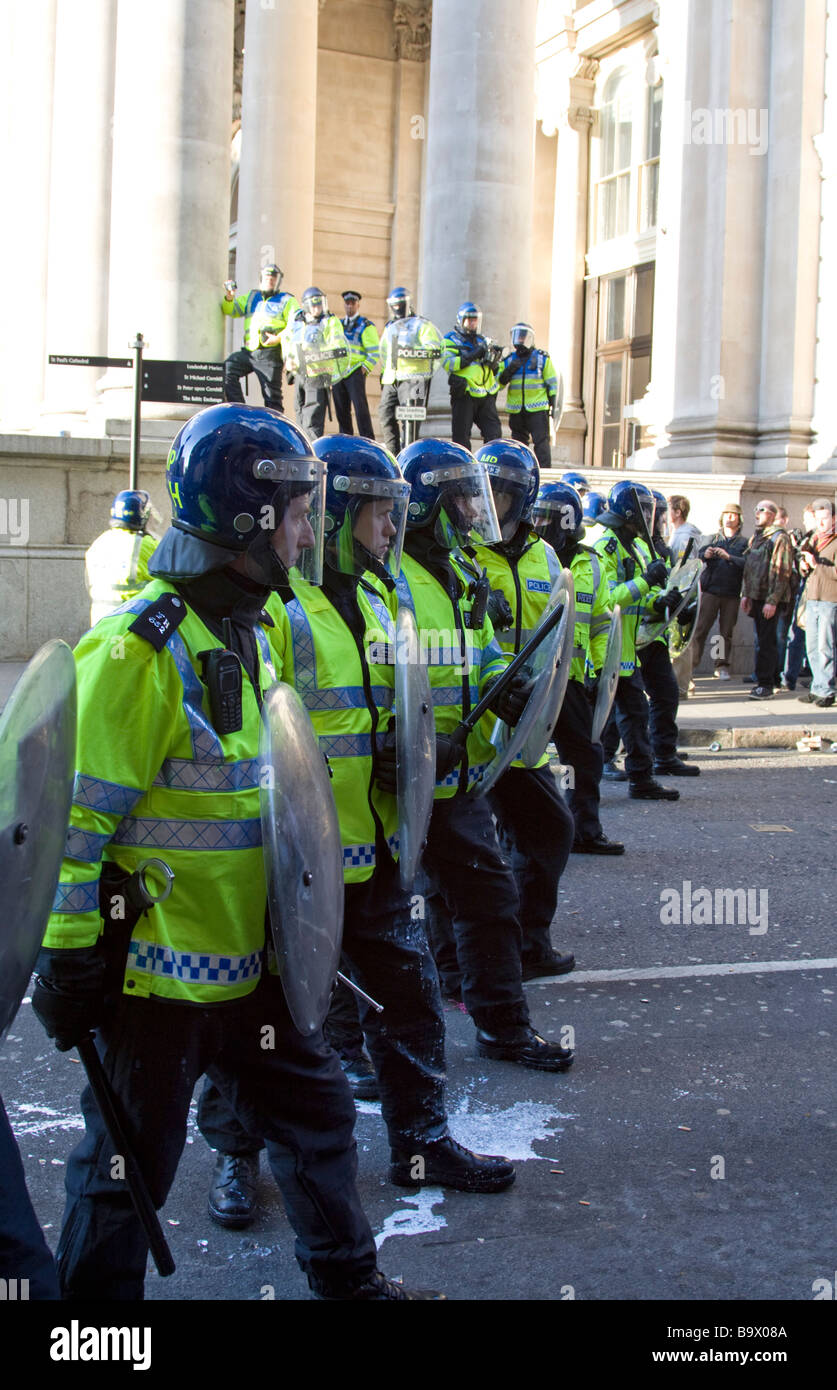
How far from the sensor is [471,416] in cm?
1526

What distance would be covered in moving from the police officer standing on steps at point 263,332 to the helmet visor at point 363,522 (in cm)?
1153

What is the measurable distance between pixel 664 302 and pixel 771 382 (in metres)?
2.03

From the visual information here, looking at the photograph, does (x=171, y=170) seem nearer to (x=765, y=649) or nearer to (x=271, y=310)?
(x=271, y=310)

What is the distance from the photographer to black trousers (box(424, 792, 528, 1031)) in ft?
14.0

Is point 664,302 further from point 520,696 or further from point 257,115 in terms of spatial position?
point 520,696

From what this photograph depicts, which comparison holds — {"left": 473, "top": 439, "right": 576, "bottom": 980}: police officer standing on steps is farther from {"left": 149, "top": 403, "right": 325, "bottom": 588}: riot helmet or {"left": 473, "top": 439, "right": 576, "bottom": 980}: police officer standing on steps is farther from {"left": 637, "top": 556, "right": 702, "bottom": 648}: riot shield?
{"left": 637, "top": 556, "right": 702, "bottom": 648}: riot shield

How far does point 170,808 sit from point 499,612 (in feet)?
8.64

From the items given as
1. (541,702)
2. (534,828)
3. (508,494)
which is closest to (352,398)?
(508,494)

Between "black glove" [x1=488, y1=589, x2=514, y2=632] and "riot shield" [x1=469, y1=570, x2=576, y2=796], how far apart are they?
1.28 ft

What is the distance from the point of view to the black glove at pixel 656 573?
30.3 ft

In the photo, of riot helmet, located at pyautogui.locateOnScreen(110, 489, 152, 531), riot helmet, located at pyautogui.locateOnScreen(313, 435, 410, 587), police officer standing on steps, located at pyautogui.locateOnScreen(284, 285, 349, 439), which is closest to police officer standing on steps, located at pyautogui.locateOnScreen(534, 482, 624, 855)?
riot helmet, located at pyautogui.locateOnScreen(110, 489, 152, 531)

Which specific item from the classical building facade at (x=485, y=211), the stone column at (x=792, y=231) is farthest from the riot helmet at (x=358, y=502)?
the stone column at (x=792, y=231)
